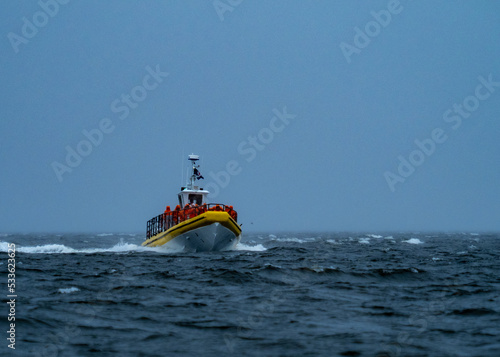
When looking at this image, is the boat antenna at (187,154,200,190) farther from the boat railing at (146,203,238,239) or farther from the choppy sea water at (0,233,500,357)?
the choppy sea water at (0,233,500,357)

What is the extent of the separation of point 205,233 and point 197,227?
0.57 m

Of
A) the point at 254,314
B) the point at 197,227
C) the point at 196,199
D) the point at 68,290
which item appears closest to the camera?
the point at 254,314

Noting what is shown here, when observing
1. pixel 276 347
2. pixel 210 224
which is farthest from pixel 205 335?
pixel 210 224

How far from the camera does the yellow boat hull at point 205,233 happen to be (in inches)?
1055

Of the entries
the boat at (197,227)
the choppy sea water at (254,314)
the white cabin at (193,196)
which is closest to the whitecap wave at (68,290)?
the choppy sea water at (254,314)

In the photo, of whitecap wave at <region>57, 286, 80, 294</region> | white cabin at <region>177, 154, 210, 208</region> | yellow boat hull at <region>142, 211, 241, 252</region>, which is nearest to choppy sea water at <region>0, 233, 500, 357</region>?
whitecap wave at <region>57, 286, 80, 294</region>

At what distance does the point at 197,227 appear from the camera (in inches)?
1068

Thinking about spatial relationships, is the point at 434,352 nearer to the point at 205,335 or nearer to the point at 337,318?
the point at 337,318

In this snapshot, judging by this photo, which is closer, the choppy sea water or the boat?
the choppy sea water

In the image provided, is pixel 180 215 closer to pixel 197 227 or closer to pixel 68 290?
pixel 197 227

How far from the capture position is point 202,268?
18719 mm

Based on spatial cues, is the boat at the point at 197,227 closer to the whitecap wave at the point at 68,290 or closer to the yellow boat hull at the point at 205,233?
the yellow boat hull at the point at 205,233

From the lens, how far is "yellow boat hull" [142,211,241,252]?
87.9 feet

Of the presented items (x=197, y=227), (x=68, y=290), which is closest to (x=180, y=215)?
(x=197, y=227)
